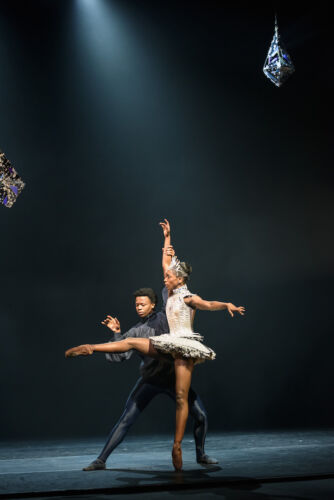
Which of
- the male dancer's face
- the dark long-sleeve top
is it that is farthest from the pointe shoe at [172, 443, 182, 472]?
the male dancer's face

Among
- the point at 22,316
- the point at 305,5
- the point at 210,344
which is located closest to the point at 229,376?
the point at 210,344

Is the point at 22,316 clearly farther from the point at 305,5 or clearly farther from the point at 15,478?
the point at 305,5

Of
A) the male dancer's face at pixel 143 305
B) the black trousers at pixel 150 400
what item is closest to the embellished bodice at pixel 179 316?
the male dancer's face at pixel 143 305

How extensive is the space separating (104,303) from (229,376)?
1654 mm

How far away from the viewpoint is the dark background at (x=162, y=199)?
6.51 meters

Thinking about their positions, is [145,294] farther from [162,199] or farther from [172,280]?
[162,199]

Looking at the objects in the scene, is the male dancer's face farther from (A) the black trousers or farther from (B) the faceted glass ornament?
(B) the faceted glass ornament

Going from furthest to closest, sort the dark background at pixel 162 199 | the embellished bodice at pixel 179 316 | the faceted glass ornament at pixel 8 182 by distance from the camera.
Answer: the dark background at pixel 162 199 → the faceted glass ornament at pixel 8 182 → the embellished bodice at pixel 179 316

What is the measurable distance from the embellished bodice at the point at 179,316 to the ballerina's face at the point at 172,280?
0.25 feet

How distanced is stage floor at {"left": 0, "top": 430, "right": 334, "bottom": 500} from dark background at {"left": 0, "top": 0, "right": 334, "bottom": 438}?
0.94 m

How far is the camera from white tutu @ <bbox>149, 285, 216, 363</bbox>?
3922mm

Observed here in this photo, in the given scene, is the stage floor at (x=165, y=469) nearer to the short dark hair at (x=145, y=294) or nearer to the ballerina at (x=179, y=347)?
the ballerina at (x=179, y=347)

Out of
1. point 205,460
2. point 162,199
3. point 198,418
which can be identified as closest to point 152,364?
point 198,418

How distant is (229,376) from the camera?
6.94 metres
